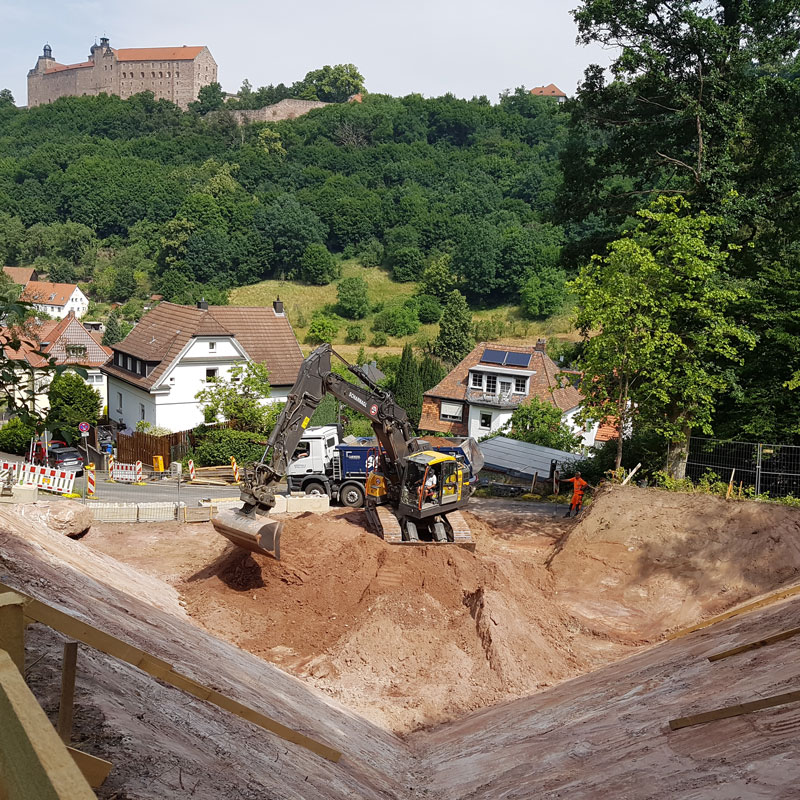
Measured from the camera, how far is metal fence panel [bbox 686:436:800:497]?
22.4 m

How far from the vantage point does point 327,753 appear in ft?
28.0

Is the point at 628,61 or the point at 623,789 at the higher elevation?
the point at 628,61

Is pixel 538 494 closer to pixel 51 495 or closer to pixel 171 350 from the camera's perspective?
pixel 51 495

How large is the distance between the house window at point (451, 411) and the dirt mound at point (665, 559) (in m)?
35.2

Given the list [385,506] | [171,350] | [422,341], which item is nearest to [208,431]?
[171,350]

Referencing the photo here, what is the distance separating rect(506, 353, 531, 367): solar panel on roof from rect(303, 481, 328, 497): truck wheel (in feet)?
96.5

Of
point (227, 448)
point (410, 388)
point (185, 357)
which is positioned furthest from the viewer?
point (410, 388)

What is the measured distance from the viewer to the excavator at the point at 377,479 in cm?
1711

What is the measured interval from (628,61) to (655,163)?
11.3 ft

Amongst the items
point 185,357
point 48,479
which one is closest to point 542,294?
point 185,357

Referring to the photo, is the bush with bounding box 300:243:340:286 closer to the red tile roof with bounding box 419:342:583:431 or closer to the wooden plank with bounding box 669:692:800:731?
the red tile roof with bounding box 419:342:583:431

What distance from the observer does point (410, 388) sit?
201ft

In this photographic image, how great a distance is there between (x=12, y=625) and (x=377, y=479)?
55.0 feet

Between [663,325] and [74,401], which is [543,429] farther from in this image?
[74,401]
